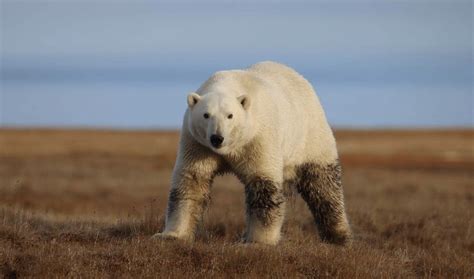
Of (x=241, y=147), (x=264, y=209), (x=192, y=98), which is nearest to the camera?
(x=192, y=98)

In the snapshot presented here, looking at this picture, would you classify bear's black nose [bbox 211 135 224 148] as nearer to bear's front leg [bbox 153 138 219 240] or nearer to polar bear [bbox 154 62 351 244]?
polar bear [bbox 154 62 351 244]

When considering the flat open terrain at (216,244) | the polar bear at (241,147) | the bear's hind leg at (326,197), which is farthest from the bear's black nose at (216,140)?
the bear's hind leg at (326,197)

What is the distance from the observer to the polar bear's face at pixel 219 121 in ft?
30.0

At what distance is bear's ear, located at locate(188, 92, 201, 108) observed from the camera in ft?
31.1

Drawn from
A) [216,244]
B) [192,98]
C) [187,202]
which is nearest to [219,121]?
[192,98]

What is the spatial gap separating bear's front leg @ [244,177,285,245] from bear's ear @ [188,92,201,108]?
109 centimetres

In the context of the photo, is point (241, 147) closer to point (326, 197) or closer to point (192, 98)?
point (192, 98)

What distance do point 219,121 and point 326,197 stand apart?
300 cm

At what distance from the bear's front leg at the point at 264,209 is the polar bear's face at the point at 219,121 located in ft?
1.84

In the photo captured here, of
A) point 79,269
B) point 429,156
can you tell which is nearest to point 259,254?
point 79,269

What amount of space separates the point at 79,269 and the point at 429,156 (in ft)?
140

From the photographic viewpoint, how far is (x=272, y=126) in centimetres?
994

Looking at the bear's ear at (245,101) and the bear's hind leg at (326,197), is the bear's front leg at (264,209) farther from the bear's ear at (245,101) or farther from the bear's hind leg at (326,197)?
the bear's hind leg at (326,197)

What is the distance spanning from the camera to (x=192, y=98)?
31.2 feet
